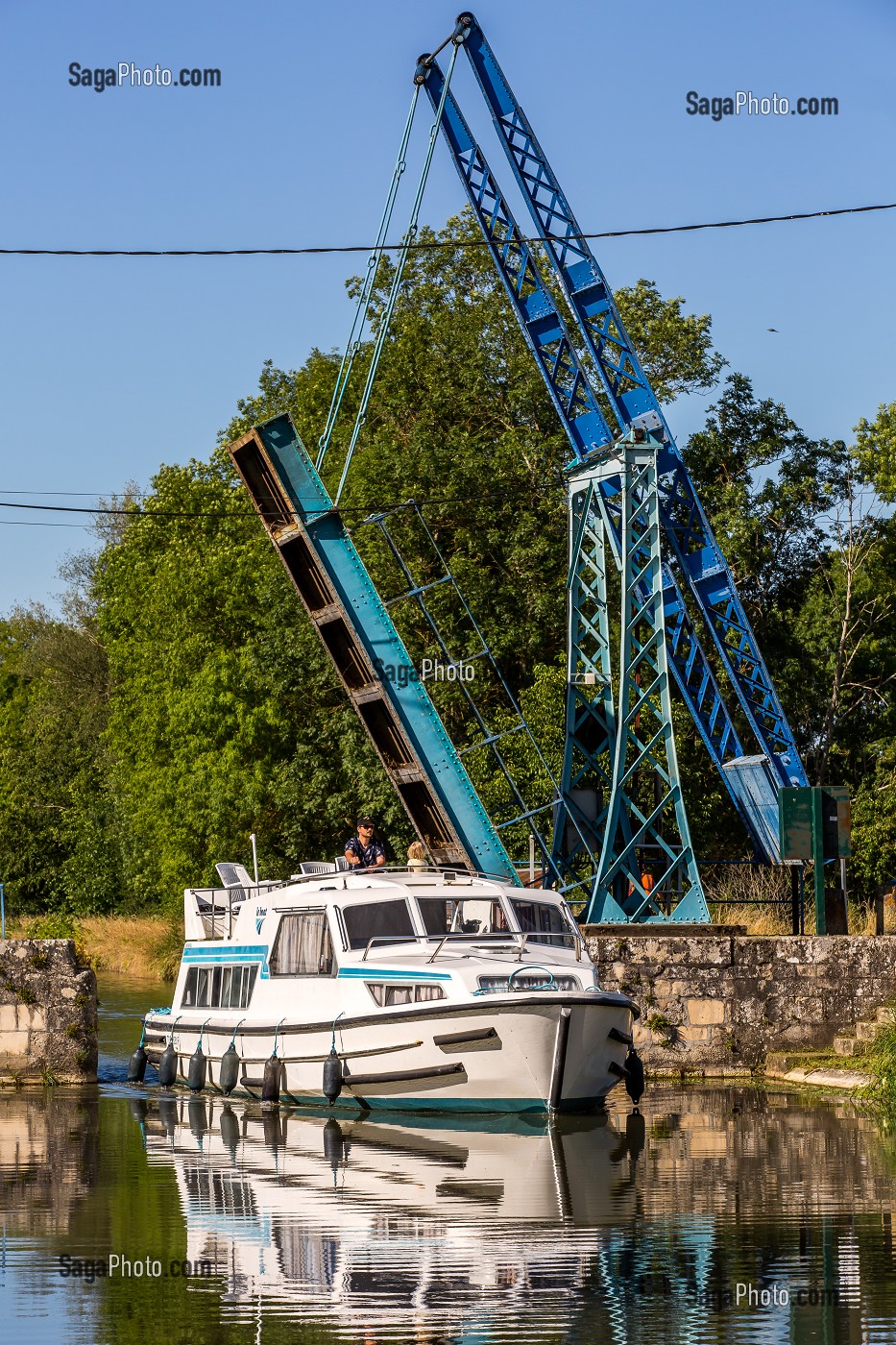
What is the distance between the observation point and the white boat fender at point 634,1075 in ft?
56.2

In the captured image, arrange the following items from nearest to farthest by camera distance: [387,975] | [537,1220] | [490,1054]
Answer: [537,1220] < [490,1054] < [387,975]

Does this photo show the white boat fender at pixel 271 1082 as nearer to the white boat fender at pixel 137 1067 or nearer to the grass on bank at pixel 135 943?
the white boat fender at pixel 137 1067

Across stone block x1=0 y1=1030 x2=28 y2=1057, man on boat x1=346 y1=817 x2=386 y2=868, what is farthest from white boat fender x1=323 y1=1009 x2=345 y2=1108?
stone block x1=0 y1=1030 x2=28 y2=1057

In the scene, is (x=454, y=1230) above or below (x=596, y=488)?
below

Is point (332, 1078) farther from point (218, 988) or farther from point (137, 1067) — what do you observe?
point (137, 1067)

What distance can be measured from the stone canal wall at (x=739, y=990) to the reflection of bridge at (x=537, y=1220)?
8.95ft

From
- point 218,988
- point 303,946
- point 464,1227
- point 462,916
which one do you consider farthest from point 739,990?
point 464,1227

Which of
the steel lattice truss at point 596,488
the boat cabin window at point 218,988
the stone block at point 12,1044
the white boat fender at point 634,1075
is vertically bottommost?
the white boat fender at point 634,1075

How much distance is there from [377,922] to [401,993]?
125 centimetres

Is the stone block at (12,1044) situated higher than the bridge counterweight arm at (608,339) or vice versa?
the bridge counterweight arm at (608,339)

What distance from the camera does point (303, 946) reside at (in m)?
18.6

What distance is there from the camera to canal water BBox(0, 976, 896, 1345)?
29.1 ft

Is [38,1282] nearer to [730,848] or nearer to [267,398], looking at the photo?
[730,848]

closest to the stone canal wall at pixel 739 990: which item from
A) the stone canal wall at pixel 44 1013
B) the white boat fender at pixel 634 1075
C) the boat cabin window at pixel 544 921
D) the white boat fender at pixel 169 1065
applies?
the boat cabin window at pixel 544 921
